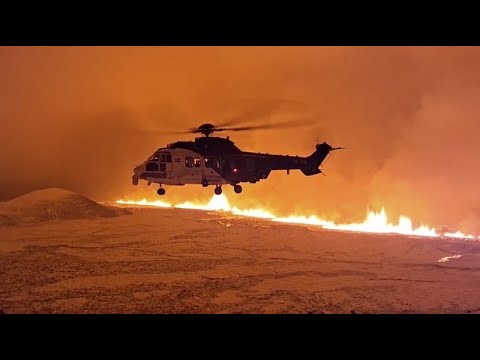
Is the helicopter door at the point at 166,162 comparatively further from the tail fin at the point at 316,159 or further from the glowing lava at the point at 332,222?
the tail fin at the point at 316,159

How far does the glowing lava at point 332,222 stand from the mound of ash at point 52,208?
88cm

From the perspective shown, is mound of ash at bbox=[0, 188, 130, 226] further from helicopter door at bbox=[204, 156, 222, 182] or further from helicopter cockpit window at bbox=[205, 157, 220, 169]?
helicopter cockpit window at bbox=[205, 157, 220, 169]

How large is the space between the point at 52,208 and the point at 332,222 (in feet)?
31.7

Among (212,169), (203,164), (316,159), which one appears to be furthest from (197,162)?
(316,159)

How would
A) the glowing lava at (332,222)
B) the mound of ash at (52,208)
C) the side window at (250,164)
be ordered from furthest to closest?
the glowing lava at (332,222) < the mound of ash at (52,208) < the side window at (250,164)

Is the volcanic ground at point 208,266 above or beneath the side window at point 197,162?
beneath

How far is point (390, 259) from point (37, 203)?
A: 10.9 m

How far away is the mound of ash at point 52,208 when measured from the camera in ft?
41.6

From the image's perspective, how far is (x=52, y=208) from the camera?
1312 cm

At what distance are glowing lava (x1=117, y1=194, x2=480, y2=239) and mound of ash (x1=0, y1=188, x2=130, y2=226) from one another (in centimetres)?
88

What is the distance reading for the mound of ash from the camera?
12680mm

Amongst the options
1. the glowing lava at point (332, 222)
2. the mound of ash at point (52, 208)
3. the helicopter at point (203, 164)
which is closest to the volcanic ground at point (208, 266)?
the mound of ash at point (52, 208)

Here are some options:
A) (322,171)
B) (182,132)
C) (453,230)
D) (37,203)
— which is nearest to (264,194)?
(322,171)
